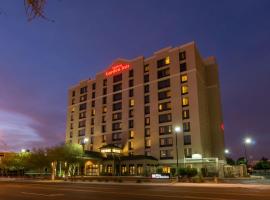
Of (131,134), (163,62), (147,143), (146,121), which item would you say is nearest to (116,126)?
(131,134)

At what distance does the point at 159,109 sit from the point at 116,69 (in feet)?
74.4

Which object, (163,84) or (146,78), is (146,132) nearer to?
(163,84)

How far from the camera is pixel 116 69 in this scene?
9194 centimetres

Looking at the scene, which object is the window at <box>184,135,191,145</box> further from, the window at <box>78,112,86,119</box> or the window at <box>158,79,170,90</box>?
the window at <box>78,112,86,119</box>

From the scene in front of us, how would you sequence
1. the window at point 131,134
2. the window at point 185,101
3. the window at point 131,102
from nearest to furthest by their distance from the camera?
the window at point 185,101, the window at point 131,134, the window at point 131,102

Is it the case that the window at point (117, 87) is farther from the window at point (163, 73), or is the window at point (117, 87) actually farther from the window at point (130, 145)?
the window at point (130, 145)

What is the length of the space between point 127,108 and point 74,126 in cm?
2468

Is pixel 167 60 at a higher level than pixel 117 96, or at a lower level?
higher

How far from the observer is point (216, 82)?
273 ft

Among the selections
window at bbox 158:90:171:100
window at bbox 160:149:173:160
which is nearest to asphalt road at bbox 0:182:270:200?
window at bbox 160:149:173:160

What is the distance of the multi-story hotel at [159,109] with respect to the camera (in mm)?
71188

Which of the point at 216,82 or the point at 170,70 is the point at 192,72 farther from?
the point at 216,82

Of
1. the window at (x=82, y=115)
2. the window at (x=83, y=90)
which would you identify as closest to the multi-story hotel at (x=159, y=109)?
the window at (x=82, y=115)

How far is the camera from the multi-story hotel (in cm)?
7119
